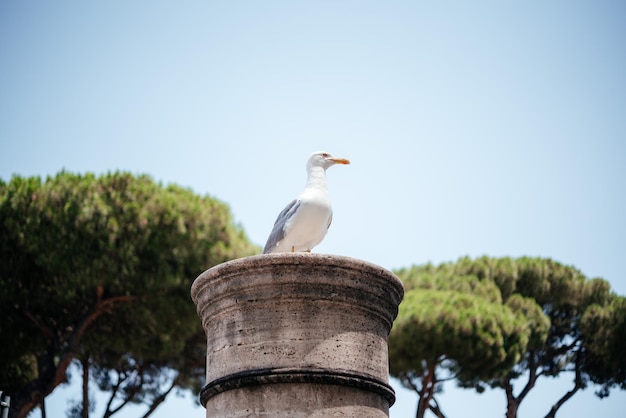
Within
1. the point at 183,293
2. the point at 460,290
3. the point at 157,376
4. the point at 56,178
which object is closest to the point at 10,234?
the point at 56,178

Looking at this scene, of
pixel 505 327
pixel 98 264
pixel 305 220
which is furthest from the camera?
pixel 505 327

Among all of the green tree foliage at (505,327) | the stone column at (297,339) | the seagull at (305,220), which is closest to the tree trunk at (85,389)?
the green tree foliage at (505,327)

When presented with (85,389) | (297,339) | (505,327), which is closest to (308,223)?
(297,339)

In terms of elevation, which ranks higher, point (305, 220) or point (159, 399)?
point (159, 399)

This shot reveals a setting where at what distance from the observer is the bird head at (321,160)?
580 cm

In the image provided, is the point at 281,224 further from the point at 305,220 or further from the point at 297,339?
the point at 297,339

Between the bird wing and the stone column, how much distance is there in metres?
1.09

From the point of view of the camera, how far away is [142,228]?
1594 centimetres

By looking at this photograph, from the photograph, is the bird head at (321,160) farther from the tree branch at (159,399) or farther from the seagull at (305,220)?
the tree branch at (159,399)

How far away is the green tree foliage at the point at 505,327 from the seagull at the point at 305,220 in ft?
44.0

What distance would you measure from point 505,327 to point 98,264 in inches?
411

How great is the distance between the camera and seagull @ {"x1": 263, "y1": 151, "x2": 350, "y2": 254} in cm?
541

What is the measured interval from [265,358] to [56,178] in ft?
44.3

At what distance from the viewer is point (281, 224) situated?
5527 mm
